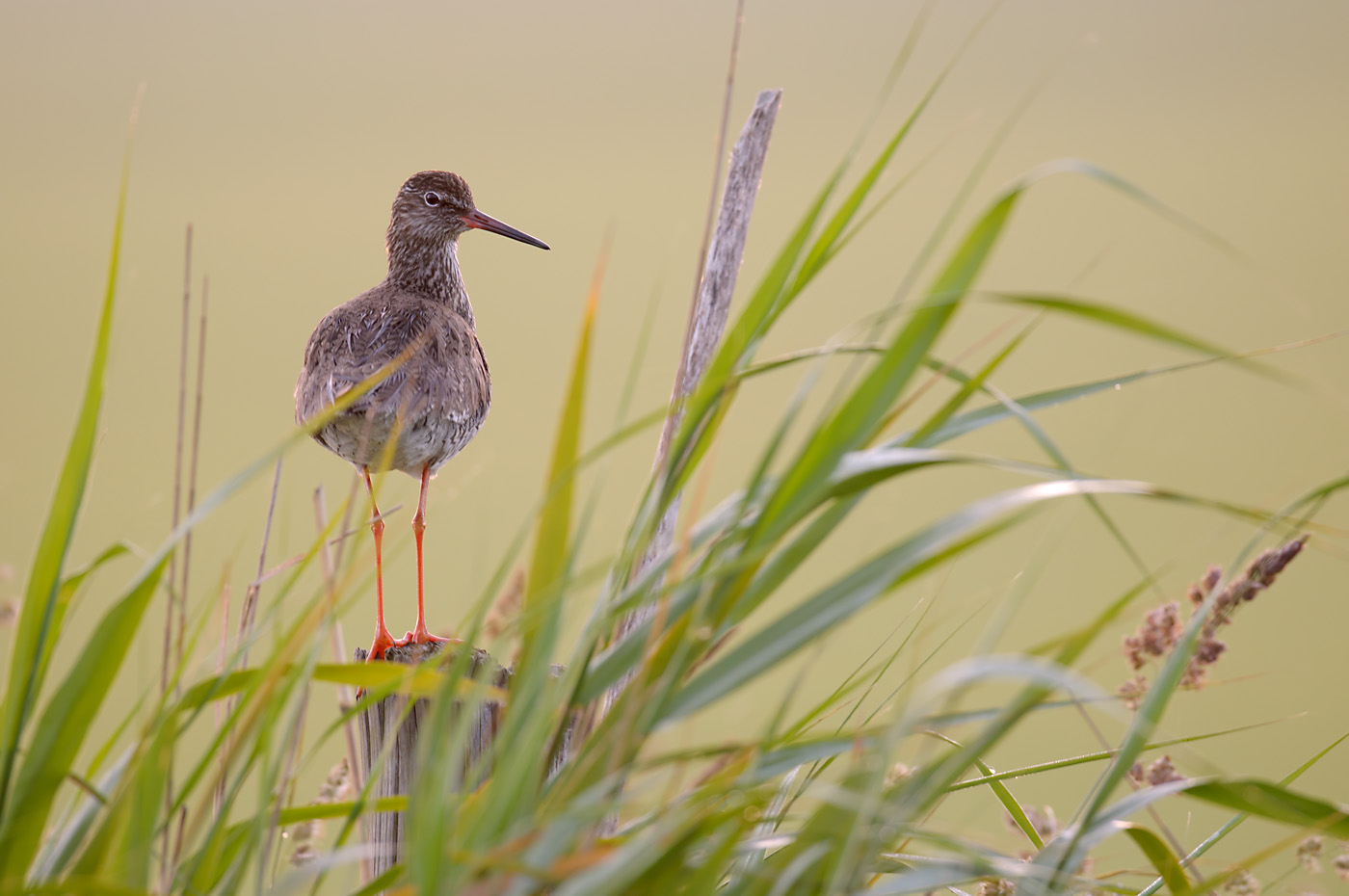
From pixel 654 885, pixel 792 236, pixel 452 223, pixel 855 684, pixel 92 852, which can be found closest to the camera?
pixel 654 885

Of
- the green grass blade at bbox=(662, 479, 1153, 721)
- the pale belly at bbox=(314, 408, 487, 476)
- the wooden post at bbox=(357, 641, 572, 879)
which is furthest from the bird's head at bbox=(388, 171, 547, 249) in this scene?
the green grass blade at bbox=(662, 479, 1153, 721)

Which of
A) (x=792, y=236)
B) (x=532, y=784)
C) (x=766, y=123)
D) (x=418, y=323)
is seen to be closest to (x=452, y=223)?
(x=418, y=323)

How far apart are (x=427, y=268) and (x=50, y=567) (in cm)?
218

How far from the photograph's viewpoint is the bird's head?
10.5ft

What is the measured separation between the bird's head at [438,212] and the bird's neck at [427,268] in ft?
0.08

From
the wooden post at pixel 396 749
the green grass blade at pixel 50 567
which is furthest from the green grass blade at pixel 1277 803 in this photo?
the green grass blade at pixel 50 567

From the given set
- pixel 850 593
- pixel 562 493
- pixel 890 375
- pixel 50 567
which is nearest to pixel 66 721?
pixel 50 567

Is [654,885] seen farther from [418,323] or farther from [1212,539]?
[418,323]

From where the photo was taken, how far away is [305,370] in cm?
256

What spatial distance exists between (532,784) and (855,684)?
23.0 inches

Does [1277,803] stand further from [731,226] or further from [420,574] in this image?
[420,574]

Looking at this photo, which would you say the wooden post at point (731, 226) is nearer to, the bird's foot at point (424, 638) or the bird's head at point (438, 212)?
the bird's foot at point (424, 638)

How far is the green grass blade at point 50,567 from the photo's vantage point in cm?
110

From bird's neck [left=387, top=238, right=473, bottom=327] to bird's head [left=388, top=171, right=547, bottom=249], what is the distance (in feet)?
0.08
